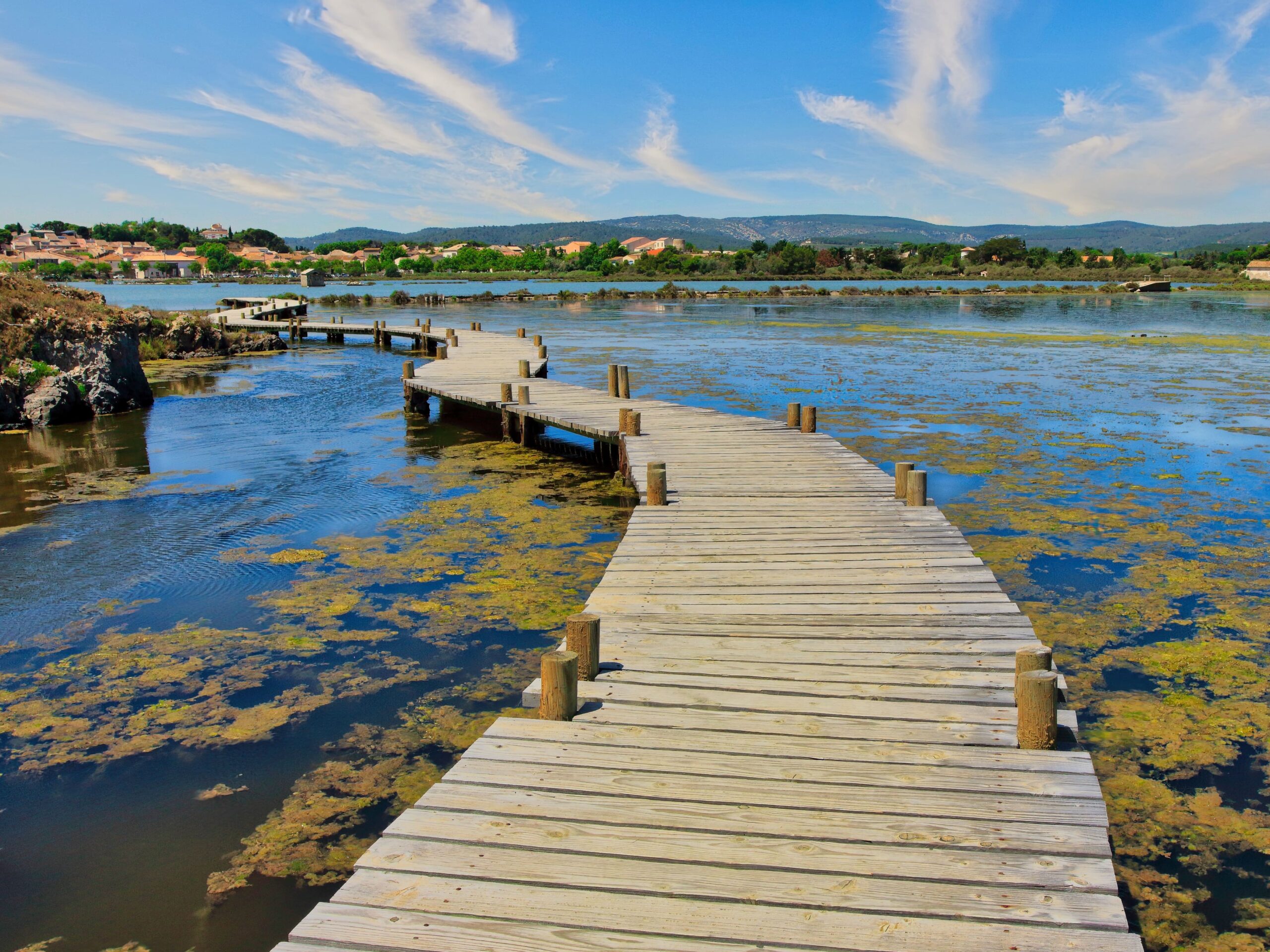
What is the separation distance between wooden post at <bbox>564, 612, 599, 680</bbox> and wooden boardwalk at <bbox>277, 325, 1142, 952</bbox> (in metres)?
0.09

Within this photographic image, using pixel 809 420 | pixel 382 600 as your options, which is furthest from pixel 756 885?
pixel 809 420

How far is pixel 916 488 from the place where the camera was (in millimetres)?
9172

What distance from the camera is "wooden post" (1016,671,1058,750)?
4.30 meters

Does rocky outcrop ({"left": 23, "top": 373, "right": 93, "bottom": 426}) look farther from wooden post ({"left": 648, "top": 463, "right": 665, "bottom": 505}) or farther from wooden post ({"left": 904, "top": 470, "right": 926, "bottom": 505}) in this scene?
wooden post ({"left": 904, "top": 470, "right": 926, "bottom": 505})

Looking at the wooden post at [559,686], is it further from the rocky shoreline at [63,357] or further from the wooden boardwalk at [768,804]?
the rocky shoreline at [63,357]

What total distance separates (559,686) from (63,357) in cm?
2097

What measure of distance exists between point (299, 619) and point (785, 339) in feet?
106

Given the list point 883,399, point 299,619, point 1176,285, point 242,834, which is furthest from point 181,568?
point 1176,285

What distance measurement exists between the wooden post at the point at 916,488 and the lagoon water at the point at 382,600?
122 centimetres

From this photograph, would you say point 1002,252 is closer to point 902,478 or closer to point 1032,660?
point 902,478

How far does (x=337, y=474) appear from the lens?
1424cm

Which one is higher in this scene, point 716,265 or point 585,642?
point 716,265

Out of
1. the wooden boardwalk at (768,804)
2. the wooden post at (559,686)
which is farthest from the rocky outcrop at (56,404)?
the wooden post at (559,686)

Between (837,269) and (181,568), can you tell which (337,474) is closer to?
(181,568)
